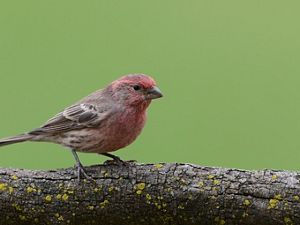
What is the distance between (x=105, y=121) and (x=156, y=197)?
A: 4.33 ft

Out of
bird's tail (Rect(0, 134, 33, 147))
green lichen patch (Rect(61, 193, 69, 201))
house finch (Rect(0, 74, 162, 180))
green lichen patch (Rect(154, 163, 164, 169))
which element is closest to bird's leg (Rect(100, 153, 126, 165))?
house finch (Rect(0, 74, 162, 180))

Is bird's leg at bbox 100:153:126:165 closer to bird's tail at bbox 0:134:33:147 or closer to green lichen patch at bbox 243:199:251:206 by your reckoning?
bird's tail at bbox 0:134:33:147

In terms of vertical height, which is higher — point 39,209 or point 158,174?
point 158,174

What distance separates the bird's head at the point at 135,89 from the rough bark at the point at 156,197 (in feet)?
3.36

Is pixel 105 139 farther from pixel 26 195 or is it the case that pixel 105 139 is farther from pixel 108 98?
pixel 26 195

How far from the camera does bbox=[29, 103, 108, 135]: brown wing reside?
4.92 m

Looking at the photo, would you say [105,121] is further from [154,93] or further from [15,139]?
[15,139]

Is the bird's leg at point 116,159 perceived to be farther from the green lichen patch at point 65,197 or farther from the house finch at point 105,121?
the green lichen patch at point 65,197

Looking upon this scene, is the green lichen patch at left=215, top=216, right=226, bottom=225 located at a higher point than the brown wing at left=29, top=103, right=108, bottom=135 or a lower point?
lower

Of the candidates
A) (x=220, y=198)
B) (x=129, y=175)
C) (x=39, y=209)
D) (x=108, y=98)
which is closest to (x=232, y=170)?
Result: (x=220, y=198)

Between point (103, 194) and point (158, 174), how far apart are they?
335 mm

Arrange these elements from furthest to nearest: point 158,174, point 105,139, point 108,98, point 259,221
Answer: point 108,98 → point 105,139 → point 158,174 → point 259,221

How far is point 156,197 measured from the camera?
3.67m

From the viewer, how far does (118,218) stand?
12.2ft
